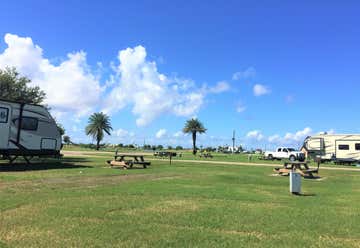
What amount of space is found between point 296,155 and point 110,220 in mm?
40969

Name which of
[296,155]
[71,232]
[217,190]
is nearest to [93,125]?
[296,155]

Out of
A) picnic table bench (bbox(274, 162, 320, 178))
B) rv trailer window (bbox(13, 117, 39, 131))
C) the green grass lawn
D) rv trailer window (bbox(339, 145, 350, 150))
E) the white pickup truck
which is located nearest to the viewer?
the green grass lawn

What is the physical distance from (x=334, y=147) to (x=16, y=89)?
3193 cm

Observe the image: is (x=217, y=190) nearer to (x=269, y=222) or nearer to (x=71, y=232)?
(x=269, y=222)

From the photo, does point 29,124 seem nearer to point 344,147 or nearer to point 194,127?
point 344,147

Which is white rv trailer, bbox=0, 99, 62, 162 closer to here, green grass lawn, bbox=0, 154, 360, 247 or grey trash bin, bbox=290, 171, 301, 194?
green grass lawn, bbox=0, 154, 360, 247

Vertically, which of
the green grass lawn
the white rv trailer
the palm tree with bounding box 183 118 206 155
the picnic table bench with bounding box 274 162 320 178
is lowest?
the green grass lawn

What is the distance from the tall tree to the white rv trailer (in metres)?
9.37

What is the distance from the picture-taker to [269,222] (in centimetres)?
740

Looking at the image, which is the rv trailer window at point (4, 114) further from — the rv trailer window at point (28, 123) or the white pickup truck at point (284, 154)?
the white pickup truck at point (284, 154)

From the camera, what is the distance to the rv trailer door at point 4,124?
19.5 meters

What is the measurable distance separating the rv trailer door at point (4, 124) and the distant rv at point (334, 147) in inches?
1218

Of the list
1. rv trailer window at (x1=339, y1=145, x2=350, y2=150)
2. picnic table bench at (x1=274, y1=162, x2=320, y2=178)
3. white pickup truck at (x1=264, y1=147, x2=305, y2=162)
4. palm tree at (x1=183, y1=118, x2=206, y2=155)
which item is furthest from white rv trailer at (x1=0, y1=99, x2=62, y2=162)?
palm tree at (x1=183, y1=118, x2=206, y2=155)

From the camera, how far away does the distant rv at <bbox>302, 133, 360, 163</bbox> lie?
39875 millimetres
